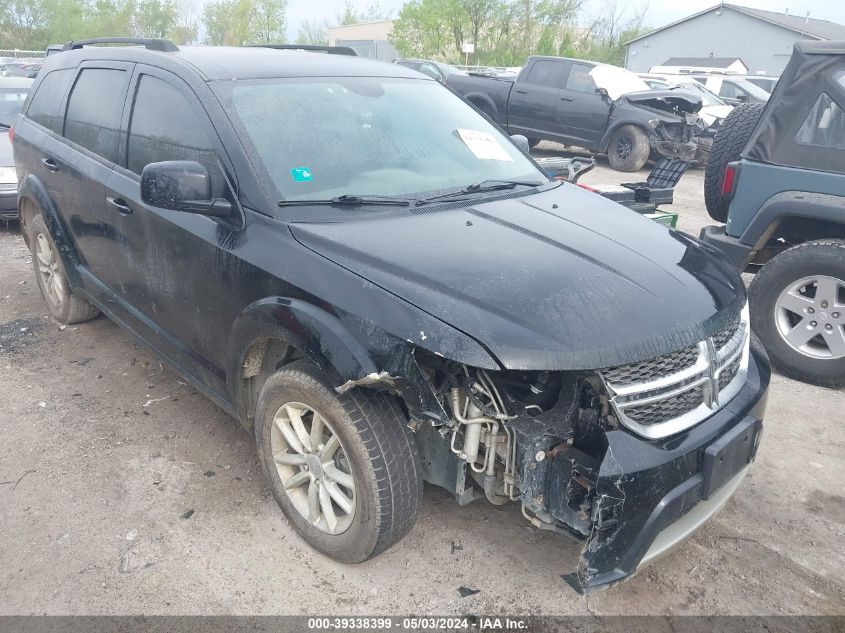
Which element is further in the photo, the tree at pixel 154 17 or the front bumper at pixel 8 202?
the tree at pixel 154 17

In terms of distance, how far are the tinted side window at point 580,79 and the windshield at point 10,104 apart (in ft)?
28.8

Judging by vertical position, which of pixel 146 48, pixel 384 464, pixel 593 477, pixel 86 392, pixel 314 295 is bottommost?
pixel 86 392

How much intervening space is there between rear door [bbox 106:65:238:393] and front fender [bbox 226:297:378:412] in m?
0.16

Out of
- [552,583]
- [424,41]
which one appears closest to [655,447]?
[552,583]

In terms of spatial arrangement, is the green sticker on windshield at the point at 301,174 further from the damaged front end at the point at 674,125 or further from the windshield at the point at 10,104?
the damaged front end at the point at 674,125

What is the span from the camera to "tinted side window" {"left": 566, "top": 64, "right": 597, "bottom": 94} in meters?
12.5

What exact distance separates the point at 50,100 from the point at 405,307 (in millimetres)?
3580

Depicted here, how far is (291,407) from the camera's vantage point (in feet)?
8.98

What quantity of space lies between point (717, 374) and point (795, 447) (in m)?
1.65

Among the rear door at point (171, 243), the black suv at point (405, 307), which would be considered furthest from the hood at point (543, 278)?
the rear door at point (171, 243)

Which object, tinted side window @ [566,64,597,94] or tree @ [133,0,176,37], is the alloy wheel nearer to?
tinted side window @ [566,64,597,94]

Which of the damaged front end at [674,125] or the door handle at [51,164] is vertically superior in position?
the door handle at [51,164]

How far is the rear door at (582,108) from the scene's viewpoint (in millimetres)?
12242

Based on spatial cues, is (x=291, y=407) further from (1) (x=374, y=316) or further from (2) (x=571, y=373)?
(2) (x=571, y=373)
